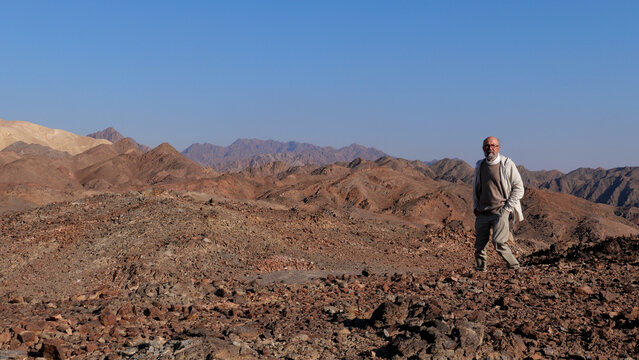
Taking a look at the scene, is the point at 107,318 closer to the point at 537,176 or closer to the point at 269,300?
the point at 269,300

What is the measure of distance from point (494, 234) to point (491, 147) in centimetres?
116

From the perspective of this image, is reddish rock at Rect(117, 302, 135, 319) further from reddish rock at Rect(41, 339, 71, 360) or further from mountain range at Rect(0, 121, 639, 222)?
mountain range at Rect(0, 121, 639, 222)

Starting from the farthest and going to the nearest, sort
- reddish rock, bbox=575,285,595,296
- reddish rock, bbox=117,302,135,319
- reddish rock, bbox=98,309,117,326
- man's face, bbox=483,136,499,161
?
man's face, bbox=483,136,499,161
reddish rock, bbox=575,285,595,296
reddish rock, bbox=117,302,135,319
reddish rock, bbox=98,309,117,326

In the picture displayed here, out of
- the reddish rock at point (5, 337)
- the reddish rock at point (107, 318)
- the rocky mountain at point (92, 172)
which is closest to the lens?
the reddish rock at point (5, 337)

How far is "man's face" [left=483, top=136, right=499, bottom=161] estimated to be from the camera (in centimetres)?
661

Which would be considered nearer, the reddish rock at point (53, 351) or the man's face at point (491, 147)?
the reddish rock at point (53, 351)

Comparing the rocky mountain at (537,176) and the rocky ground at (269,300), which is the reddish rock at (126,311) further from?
the rocky mountain at (537,176)

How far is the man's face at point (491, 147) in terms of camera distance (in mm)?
6609

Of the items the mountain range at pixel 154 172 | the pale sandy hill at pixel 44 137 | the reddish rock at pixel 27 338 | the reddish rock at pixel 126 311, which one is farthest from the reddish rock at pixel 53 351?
the pale sandy hill at pixel 44 137

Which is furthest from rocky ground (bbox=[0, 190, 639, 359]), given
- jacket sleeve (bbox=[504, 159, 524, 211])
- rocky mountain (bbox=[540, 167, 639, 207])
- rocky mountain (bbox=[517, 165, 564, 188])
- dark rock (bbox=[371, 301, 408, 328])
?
rocky mountain (bbox=[517, 165, 564, 188])

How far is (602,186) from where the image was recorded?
80.6m

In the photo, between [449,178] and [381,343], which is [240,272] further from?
[449,178]

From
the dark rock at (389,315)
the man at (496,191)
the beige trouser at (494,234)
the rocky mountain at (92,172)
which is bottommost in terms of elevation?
the dark rock at (389,315)

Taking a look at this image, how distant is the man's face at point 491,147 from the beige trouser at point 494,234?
732 mm
